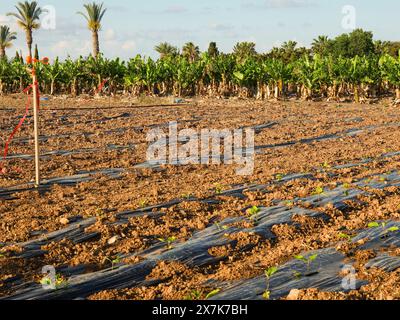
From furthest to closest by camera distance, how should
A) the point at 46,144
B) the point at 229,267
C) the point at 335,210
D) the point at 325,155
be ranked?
1. the point at 46,144
2. the point at 325,155
3. the point at 335,210
4. the point at 229,267

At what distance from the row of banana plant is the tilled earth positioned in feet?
46.4

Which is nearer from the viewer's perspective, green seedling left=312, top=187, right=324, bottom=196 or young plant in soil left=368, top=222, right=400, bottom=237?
young plant in soil left=368, top=222, right=400, bottom=237

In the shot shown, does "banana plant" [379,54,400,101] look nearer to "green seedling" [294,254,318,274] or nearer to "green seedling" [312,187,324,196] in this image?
"green seedling" [312,187,324,196]

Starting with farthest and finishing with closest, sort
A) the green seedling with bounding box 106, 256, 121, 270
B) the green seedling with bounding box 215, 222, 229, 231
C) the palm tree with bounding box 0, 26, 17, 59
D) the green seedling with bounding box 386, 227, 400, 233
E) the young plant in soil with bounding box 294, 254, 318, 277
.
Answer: the palm tree with bounding box 0, 26, 17, 59
the green seedling with bounding box 215, 222, 229, 231
the green seedling with bounding box 386, 227, 400, 233
the green seedling with bounding box 106, 256, 121, 270
the young plant in soil with bounding box 294, 254, 318, 277

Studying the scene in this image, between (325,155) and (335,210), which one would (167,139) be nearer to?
(325,155)

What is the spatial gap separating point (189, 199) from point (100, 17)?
34.8 metres

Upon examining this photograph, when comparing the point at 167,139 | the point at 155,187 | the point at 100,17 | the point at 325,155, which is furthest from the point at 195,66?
the point at 155,187

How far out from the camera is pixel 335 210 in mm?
7340

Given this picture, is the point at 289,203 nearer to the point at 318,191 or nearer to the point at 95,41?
the point at 318,191

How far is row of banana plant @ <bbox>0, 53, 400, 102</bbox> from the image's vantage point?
26938 mm

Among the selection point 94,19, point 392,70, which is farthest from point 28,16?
point 392,70

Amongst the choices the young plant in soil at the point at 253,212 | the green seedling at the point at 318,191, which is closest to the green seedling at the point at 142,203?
the young plant in soil at the point at 253,212

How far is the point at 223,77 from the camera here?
30359 mm

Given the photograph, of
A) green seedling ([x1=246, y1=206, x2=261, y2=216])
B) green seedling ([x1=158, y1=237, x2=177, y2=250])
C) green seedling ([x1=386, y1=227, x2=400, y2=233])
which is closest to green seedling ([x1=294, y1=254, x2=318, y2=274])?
green seedling ([x1=386, y1=227, x2=400, y2=233])
